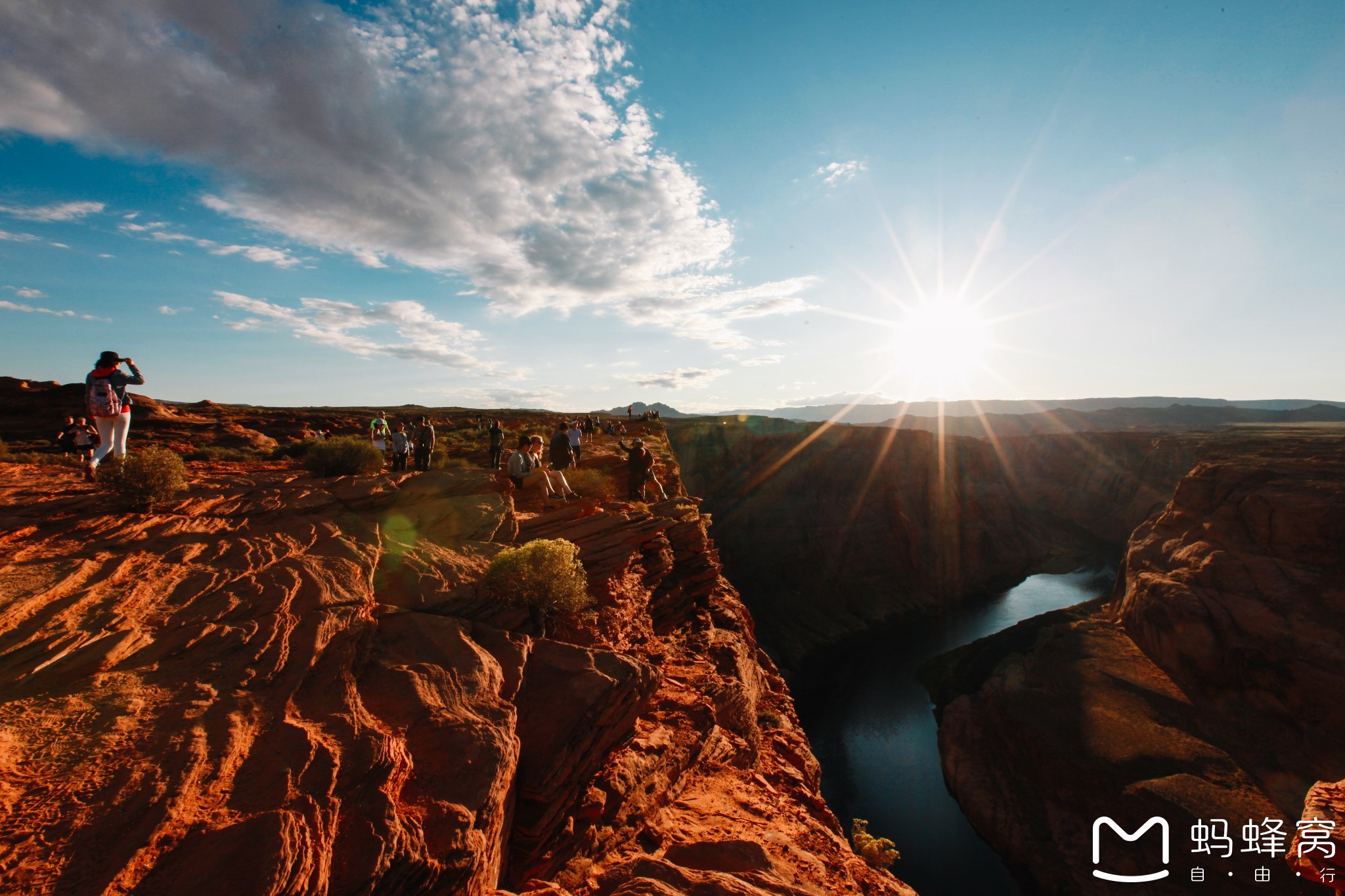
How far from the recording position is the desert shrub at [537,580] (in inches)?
334

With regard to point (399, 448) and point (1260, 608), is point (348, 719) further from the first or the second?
point (1260, 608)

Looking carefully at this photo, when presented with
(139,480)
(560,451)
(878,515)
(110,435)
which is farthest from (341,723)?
(878,515)

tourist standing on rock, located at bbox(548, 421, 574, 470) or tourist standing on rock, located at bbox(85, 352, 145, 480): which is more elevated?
tourist standing on rock, located at bbox(85, 352, 145, 480)

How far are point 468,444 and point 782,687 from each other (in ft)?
58.2

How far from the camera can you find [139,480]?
26.6 feet

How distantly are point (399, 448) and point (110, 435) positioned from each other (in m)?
6.51

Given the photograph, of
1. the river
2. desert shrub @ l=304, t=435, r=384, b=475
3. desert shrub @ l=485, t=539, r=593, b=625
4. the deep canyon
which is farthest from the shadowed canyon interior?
desert shrub @ l=304, t=435, r=384, b=475

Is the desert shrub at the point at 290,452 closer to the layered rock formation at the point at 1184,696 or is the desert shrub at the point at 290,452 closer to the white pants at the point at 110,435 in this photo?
the white pants at the point at 110,435

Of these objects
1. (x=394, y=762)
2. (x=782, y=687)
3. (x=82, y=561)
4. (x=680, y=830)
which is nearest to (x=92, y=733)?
(x=394, y=762)

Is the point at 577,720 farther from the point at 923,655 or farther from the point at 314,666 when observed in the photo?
the point at 923,655

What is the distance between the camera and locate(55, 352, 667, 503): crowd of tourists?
8609mm

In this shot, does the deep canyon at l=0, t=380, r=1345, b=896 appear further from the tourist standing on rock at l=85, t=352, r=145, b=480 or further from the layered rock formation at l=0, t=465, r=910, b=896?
the tourist standing on rock at l=85, t=352, r=145, b=480

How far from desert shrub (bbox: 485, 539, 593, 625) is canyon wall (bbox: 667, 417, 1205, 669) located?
37509mm

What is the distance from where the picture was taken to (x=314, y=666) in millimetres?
5758
